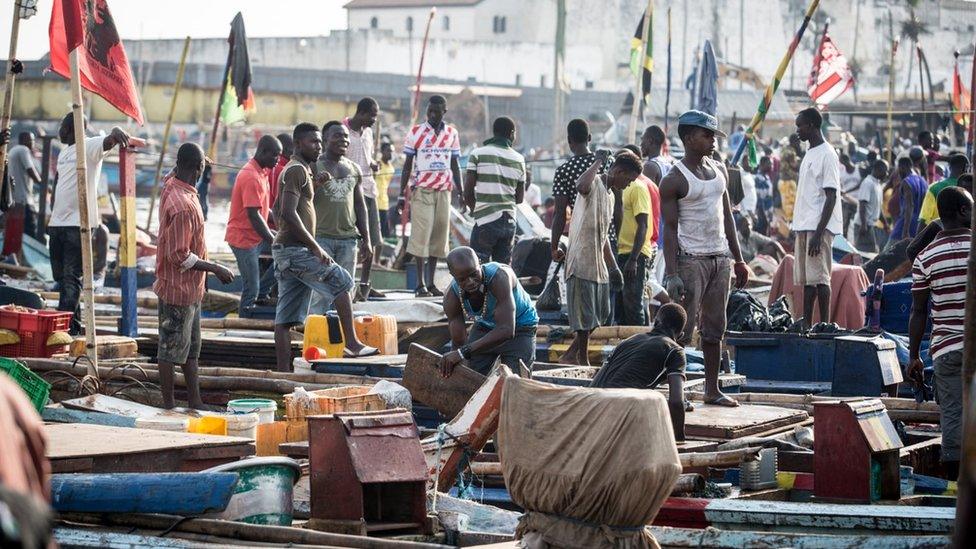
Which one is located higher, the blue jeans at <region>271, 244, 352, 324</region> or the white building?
the white building

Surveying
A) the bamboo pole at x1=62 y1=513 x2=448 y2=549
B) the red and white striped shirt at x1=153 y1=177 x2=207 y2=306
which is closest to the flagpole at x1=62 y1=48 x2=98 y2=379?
the red and white striped shirt at x1=153 y1=177 x2=207 y2=306

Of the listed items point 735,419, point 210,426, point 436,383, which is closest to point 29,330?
point 210,426

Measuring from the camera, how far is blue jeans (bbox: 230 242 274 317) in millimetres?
13188

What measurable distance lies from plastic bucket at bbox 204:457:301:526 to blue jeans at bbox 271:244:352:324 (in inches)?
161

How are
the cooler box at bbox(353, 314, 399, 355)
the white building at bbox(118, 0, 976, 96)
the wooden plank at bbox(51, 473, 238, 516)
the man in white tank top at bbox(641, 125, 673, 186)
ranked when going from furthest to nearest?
the white building at bbox(118, 0, 976, 96) < the man in white tank top at bbox(641, 125, 673, 186) < the cooler box at bbox(353, 314, 399, 355) < the wooden plank at bbox(51, 473, 238, 516)

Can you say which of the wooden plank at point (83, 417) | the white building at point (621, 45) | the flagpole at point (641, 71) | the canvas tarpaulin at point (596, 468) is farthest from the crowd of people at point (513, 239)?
the white building at point (621, 45)

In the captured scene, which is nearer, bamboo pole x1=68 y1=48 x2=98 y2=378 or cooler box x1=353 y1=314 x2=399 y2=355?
bamboo pole x1=68 y1=48 x2=98 y2=378

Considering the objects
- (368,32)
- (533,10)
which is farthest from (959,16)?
(368,32)

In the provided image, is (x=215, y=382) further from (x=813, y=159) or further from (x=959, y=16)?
(x=959, y=16)

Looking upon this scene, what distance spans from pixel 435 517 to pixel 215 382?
415 centimetres

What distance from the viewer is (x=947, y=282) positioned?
843 centimetres

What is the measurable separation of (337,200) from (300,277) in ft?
3.93

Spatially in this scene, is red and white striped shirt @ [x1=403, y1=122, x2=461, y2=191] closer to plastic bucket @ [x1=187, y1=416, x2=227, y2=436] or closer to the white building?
plastic bucket @ [x1=187, y1=416, x2=227, y2=436]

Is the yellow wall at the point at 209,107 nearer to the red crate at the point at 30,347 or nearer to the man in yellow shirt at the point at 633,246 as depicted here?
the man in yellow shirt at the point at 633,246
